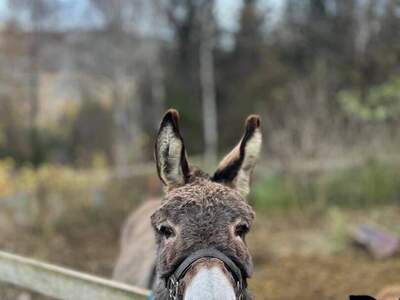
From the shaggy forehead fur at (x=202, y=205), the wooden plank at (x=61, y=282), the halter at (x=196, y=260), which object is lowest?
the wooden plank at (x=61, y=282)

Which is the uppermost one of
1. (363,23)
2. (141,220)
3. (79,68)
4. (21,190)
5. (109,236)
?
(363,23)

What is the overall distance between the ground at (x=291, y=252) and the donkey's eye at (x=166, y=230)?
3979 mm

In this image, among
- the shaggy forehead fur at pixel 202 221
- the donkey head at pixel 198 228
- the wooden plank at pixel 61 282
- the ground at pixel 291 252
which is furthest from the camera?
the ground at pixel 291 252

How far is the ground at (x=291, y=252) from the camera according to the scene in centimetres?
623

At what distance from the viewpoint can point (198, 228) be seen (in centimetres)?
202

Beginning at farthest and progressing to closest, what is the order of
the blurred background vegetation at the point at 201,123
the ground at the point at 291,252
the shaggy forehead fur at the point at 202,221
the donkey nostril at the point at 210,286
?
the blurred background vegetation at the point at 201,123
the ground at the point at 291,252
the shaggy forehead fur at the point at 202,221
the donkey nostril at the point at 210,286

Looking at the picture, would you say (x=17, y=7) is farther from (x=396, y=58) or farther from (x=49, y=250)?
(x=396, y=58)

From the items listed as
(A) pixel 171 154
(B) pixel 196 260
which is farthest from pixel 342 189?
(B) pixel 196 260

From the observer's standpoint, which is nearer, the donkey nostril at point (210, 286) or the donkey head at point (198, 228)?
the donkey nostril at point (210, 286)

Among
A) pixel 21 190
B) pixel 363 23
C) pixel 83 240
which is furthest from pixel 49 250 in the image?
pixel 363 23

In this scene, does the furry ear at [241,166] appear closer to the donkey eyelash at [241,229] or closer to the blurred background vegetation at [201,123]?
the donkey eyelash at [241,229]

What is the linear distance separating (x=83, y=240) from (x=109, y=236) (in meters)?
0.49

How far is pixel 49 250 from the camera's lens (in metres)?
7.23

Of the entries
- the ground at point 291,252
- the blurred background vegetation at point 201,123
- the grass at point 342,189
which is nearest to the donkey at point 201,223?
the blurred background vegetation at point 201,123
